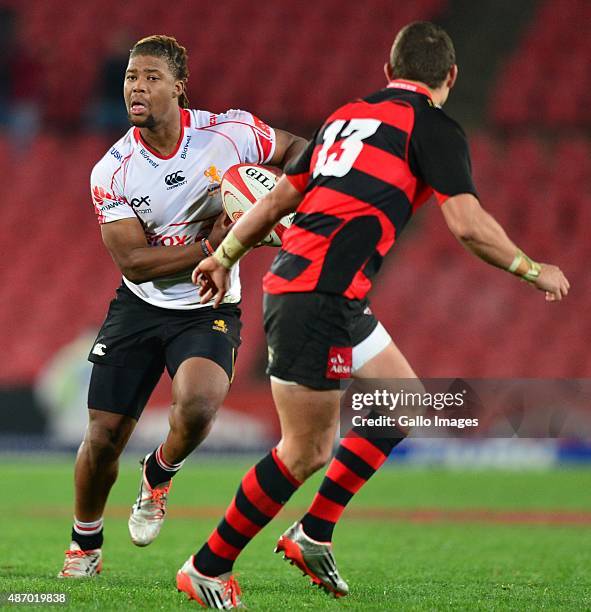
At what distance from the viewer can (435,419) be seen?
462cm

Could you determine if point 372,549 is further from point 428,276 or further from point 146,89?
point 428,276

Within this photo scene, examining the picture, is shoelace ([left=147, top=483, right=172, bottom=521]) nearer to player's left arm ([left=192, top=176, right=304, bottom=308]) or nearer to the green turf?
the green turf

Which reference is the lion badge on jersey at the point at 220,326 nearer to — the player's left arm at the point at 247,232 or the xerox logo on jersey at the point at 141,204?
the xerox logo on jersey at the point at 141,204

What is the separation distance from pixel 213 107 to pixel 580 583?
41.8 ft

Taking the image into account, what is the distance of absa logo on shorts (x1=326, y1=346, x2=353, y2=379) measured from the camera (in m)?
4.06

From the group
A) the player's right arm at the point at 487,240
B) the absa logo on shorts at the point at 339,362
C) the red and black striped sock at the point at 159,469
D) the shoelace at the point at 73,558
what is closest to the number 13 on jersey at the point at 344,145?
the player's right arm at the point at 487,240

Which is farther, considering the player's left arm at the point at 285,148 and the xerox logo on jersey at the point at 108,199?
the player's left arm at the point at 285,148

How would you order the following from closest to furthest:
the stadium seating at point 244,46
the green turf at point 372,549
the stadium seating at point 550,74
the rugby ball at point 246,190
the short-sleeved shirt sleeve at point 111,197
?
the green turf at point 372,549 → the rugby ball at point 246,190 → the short-sleeved shirt sleeve at point 111,197 → the stadium seating at point 550,74 → the stadium seating at point 244,46

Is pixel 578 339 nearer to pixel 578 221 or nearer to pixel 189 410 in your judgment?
pixel 578 221

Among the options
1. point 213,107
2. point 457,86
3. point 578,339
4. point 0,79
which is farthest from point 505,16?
point 0,79

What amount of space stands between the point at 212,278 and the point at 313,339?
52cm

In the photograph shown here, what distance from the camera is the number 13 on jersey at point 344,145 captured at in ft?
13.4

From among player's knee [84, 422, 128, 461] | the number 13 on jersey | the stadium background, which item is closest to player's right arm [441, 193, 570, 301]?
the number 13 on jersey

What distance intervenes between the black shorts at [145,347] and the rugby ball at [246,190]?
0.48 m
